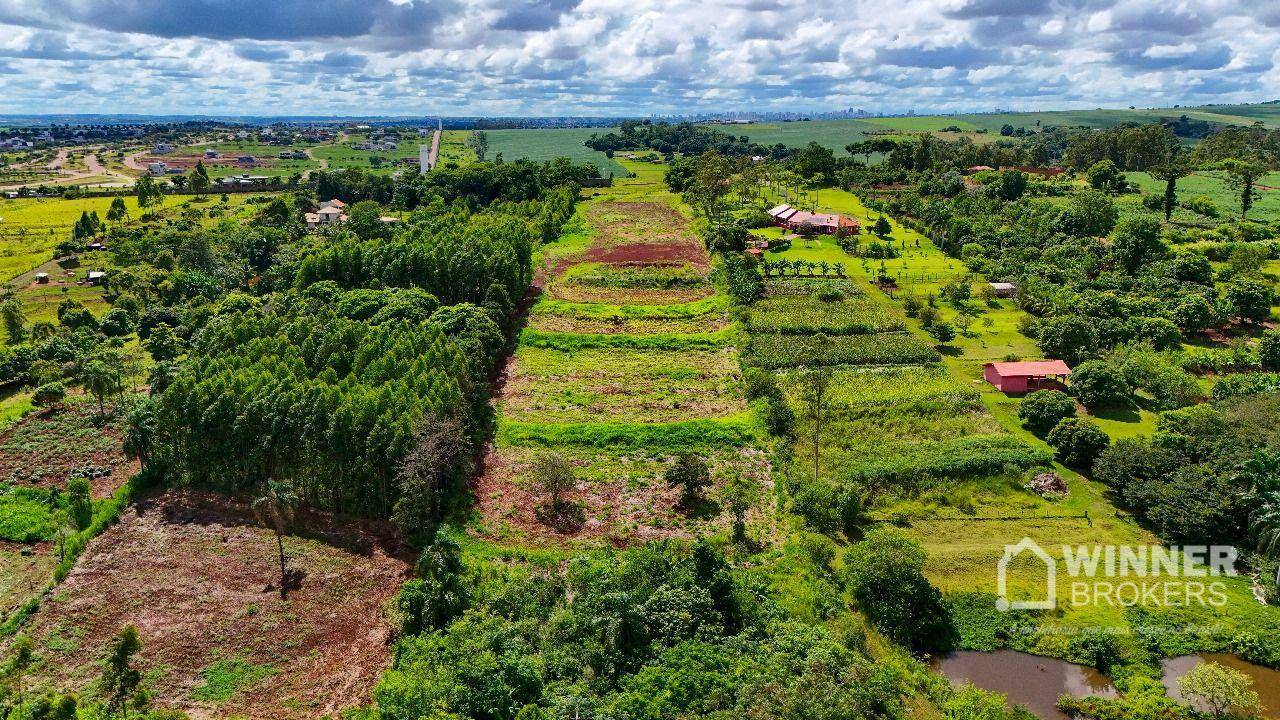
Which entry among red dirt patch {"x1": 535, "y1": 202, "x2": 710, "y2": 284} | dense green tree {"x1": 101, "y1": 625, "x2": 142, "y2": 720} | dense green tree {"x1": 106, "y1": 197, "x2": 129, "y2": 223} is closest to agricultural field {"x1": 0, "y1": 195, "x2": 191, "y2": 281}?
dense green tree {"x1": 106, "y1": 197, "x2": 129, "y2": 223}

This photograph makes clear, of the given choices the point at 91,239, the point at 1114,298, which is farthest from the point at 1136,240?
the point at 91,239

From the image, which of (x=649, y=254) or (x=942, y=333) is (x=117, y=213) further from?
(x=942, y=333)

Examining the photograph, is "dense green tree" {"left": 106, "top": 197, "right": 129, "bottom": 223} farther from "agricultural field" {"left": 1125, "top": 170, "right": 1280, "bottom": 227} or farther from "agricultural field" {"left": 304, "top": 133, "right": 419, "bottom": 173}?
"agricultural field" {"left": 1125, "top": 170, "right": 1280, "bottom": 227}

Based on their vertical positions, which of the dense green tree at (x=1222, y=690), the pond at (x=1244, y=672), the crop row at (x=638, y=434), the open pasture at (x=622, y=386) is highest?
the open pasture at (x=622, y=386)

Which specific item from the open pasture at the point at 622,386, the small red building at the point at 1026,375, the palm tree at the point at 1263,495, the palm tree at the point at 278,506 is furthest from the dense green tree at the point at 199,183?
the palm tree at the point at 1263,495

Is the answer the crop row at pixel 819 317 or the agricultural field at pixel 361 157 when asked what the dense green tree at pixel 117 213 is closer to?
the agricultural field at pixel 361 157

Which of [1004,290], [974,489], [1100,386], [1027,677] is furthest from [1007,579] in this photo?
[1004,290]
